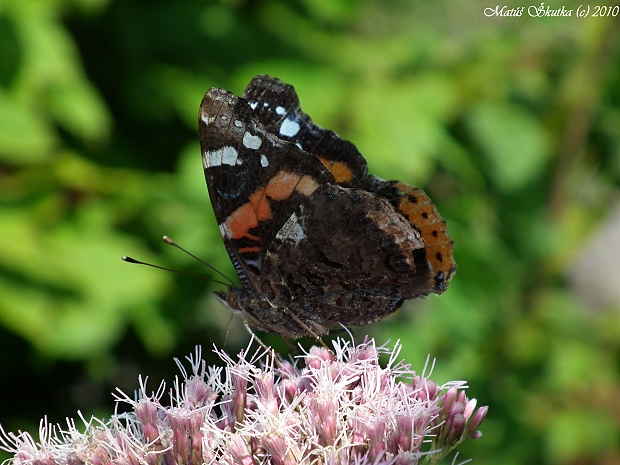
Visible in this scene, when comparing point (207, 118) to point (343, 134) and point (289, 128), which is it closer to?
point (289, 128)

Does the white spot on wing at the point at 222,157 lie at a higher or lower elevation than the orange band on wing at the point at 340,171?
lower

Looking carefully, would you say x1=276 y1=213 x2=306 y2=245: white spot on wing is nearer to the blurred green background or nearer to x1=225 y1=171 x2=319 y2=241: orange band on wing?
x1=225 y1=171 x2=319 y2=241: orange band on wing

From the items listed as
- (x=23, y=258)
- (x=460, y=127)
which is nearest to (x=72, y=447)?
(x=23, y=258)

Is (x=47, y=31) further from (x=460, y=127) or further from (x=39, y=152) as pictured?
(x=460, y=127)

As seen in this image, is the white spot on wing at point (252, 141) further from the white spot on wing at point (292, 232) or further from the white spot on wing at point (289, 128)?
the white spot on wing at point (292, 232)

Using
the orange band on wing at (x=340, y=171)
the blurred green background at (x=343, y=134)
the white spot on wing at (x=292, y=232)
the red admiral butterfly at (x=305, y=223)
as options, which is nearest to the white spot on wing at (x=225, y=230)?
the red admiral butterfly at (x=305, y=223)

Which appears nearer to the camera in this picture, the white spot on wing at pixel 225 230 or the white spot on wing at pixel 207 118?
the white spot on wing at pixel 207 118
